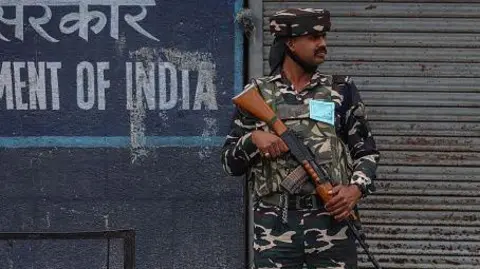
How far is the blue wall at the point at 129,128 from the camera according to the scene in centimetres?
577

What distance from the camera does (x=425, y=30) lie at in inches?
226

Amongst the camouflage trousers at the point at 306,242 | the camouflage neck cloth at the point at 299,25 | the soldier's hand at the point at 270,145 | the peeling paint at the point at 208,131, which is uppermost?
the camouflage neck cloth at the point at 299,25

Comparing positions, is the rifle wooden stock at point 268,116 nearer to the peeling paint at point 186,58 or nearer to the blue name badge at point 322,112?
the blue name badge at point 322,112

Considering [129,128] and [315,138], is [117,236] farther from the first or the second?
[129,128]

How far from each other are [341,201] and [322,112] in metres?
0.40

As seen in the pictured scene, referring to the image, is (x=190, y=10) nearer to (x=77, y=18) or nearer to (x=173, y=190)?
(x=77, y=18)

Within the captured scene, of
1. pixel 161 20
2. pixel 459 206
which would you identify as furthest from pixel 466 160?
pixel 161 20

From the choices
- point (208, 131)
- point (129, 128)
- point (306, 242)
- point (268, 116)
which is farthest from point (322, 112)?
point (129, 128)

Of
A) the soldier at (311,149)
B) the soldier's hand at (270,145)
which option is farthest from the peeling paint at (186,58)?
the soldier's hand at (270,145)

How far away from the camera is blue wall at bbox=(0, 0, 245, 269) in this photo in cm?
577

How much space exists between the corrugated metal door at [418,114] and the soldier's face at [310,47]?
1.78 metres

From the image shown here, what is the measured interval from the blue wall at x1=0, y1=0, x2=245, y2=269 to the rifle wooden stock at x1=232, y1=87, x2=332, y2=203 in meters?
1.82

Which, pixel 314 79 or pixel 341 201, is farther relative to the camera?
pixel 314 79

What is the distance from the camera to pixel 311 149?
3.90 meters
